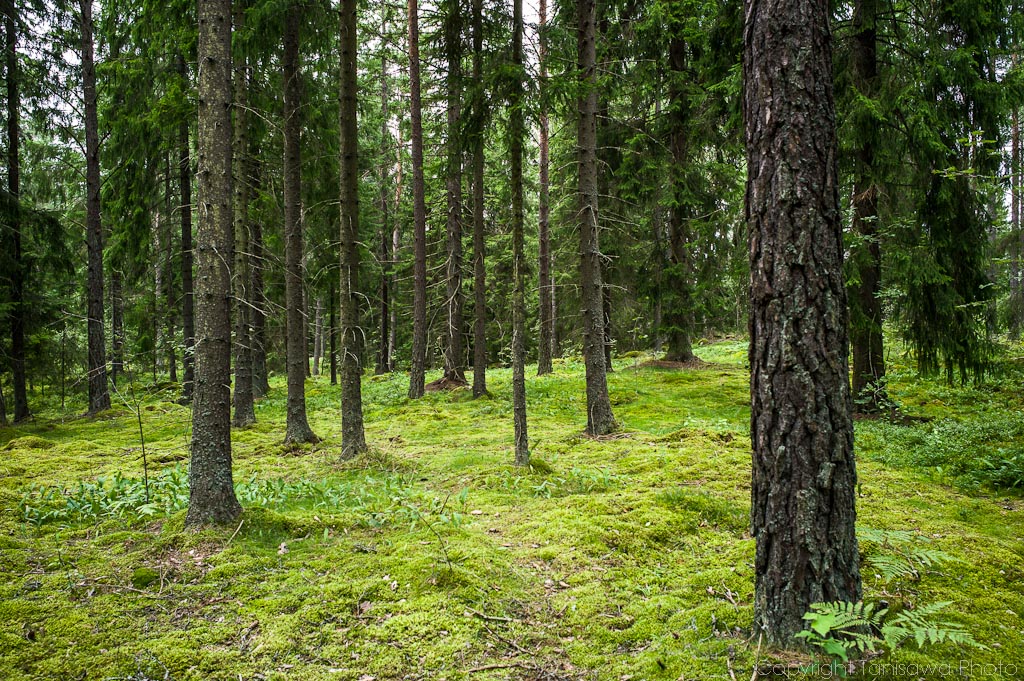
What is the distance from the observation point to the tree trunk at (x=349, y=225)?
7785 millimetres

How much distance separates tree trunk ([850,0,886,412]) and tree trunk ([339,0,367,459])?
25.2ft

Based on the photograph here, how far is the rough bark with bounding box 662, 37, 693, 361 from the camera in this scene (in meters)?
12.6

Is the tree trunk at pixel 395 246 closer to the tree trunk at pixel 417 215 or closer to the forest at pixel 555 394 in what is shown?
the forest at pixel 555 394

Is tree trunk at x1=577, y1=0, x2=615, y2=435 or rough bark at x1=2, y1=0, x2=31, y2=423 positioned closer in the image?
tree trunk at x1=577, y1=0, x2=615, y2=435

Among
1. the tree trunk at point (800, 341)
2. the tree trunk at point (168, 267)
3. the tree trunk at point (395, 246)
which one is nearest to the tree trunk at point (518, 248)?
the tree trunk at point (800, 341)

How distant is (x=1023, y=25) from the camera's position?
762cm

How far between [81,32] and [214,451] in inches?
593

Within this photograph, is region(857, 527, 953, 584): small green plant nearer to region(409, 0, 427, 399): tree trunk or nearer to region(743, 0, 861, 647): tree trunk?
region(743, 0, 861, 647): tree trunk

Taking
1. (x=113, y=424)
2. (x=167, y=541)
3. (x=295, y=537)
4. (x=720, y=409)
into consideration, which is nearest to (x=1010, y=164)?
(x=720, y=409)

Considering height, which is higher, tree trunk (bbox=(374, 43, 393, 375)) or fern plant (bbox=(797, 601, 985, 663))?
tree trunk (bbox=(374, 43, 393, 375))

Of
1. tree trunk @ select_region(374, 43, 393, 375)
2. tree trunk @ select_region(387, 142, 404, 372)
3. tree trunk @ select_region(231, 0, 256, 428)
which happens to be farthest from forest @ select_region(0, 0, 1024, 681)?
tree trunk @ select_region(374, 43, 393, 375)

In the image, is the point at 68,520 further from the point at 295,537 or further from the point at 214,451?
the point at 295,537

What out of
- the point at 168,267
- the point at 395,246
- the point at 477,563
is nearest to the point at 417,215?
the point at 168,267

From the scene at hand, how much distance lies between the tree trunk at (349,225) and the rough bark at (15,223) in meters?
10.5
